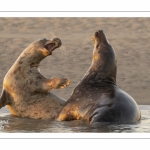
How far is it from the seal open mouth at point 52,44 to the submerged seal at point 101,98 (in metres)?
0.67

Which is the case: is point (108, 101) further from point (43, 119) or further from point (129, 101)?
point (43, 119)

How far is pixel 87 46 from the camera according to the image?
77.0 feet

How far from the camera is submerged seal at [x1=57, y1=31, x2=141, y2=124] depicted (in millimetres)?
10172

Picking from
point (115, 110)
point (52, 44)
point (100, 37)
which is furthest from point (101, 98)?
point (52, 44)

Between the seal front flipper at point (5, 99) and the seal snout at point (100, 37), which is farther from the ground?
the seal snout at point (100, 37)

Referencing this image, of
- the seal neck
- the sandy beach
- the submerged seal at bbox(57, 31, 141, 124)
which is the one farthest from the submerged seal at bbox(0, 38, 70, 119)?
the sandy beach

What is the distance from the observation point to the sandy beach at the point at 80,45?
19.4m

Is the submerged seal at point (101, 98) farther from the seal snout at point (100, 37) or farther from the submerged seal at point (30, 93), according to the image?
the submerged seal at point (30, 93)

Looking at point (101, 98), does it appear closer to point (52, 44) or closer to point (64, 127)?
point (64, 127)

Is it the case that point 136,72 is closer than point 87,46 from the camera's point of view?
Yes

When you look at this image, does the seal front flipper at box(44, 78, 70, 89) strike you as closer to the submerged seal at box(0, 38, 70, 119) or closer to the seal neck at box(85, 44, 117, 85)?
the submerged seal at box(0, 38, 70, 119)

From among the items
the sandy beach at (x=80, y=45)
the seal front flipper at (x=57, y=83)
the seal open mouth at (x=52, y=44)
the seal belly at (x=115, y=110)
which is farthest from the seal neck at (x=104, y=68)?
the sandy beach at (x=80, y=45)
